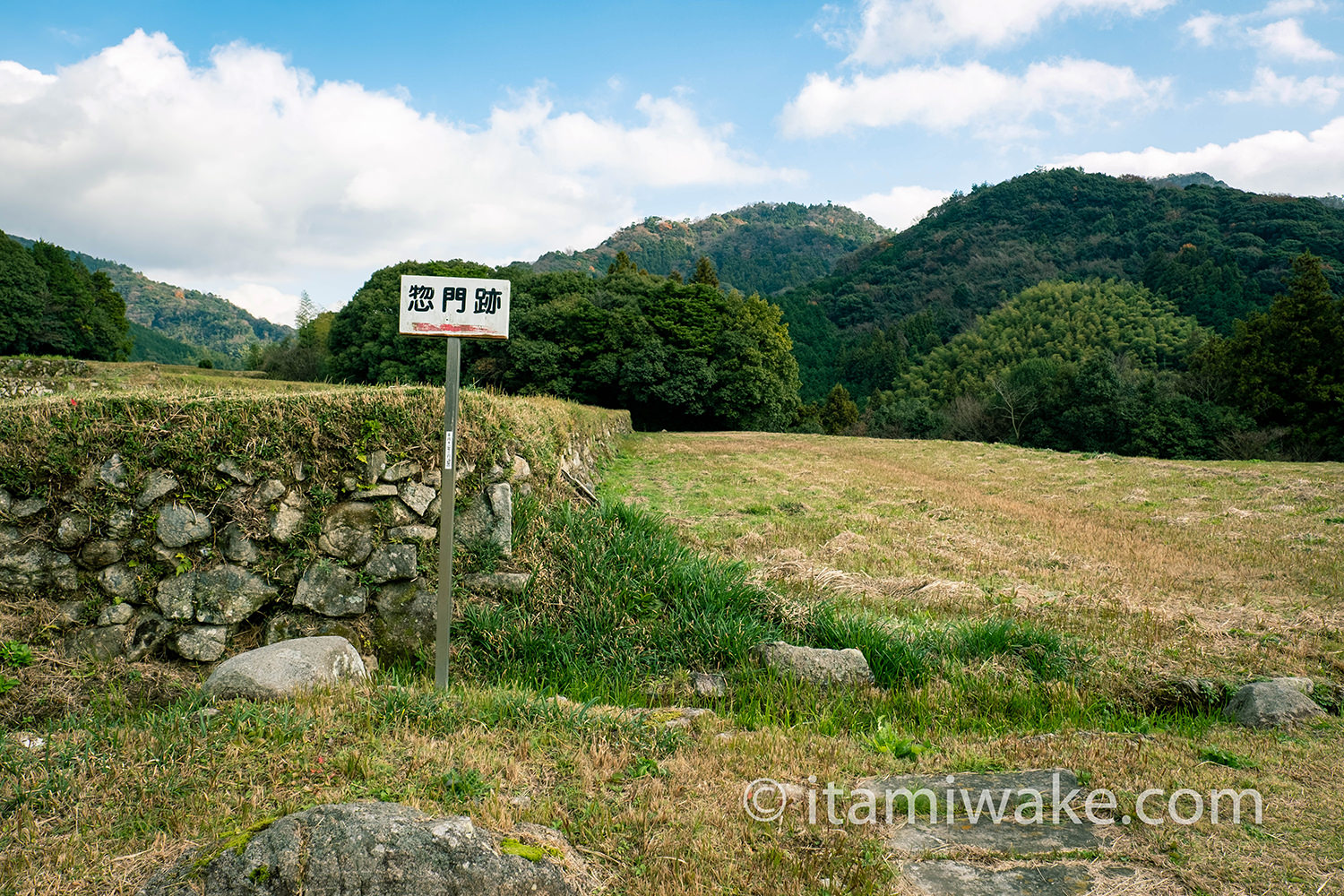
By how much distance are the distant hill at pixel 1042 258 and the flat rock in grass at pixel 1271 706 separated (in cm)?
7217

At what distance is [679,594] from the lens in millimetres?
5859

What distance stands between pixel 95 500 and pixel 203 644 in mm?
1474

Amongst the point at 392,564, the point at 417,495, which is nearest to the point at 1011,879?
the point at 392,564

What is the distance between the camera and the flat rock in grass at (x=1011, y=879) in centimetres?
262

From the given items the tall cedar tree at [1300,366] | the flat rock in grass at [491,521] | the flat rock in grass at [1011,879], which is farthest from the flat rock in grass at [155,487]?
the tall cedar tree at [1300,366]

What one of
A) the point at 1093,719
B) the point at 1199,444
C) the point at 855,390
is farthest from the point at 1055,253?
the point at 1093,719

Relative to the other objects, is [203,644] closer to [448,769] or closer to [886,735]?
[448,769]

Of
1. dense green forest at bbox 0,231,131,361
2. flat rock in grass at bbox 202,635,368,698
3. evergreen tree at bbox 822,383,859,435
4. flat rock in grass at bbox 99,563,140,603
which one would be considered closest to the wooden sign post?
flat rock in grass at bbox 202,635,368,698

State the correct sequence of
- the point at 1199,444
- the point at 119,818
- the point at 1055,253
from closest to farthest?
the point at 119,818 → the point at 1199,444 → the point at 1055,253

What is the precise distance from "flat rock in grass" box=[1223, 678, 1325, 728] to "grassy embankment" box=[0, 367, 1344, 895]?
6.4 inches

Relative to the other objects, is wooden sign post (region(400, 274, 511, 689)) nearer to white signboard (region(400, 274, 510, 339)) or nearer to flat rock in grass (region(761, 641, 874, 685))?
white signboard (region(400, 274, 510, 339))

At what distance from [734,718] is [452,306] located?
3.41 m

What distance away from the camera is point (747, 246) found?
496 ft

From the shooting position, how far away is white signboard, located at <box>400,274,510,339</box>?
15.6 ft
